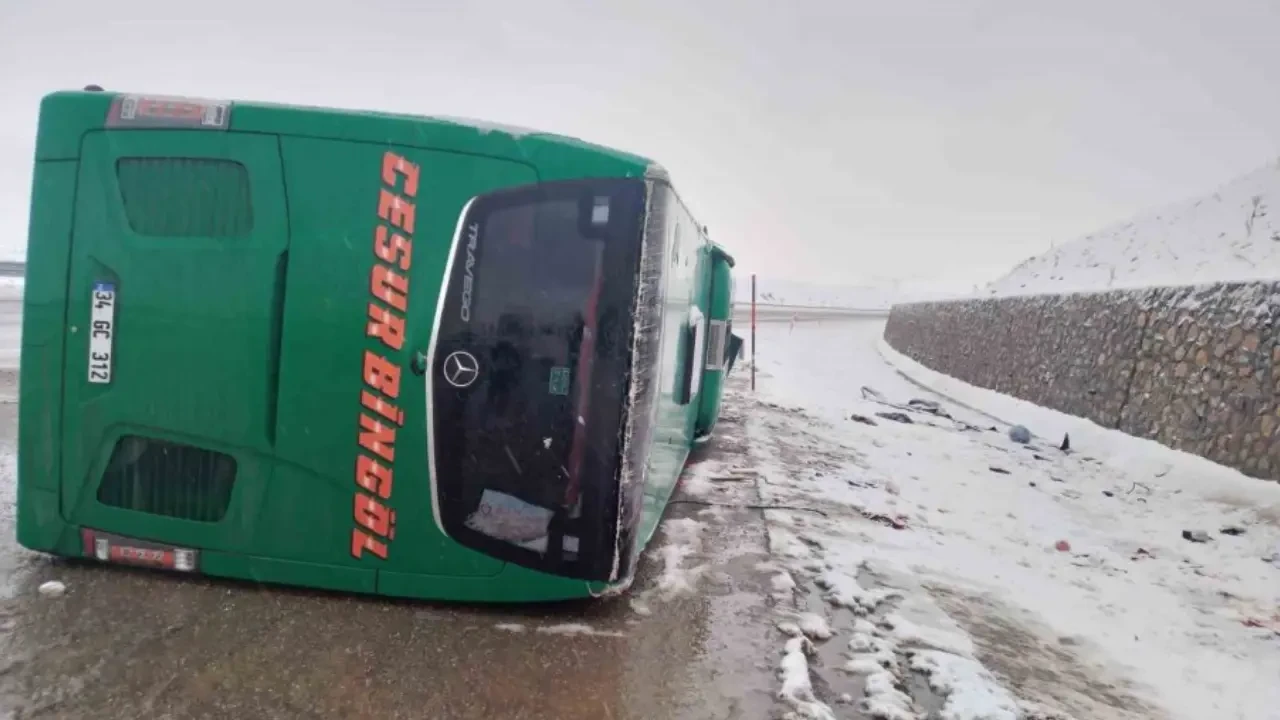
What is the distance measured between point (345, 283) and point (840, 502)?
385 centimetres

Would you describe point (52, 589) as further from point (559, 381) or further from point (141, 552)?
point (559, 381)

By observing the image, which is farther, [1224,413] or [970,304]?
[970,304]

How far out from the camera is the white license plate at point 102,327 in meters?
2.82

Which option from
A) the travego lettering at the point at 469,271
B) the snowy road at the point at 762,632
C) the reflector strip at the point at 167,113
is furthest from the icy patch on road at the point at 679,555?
the reflector strip at the point at 167,113

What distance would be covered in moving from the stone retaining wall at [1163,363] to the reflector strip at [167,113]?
7.93 meters

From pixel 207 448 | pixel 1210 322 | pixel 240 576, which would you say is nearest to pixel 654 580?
pixel 240 576

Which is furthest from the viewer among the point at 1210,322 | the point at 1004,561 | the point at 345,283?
the point at 1210,322

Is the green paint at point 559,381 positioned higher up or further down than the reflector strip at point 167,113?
further down

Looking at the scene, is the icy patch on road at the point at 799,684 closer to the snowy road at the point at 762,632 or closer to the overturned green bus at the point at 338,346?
the snowy road at the point at 762,632

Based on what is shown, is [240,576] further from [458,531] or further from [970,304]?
[970,304]

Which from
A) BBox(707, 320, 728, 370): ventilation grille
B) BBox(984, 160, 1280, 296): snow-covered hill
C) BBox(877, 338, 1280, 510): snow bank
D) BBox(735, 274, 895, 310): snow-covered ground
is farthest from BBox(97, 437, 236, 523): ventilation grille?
BBox(735, 274, 895, 310): snow-covered ground

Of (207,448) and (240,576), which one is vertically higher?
(207,448)

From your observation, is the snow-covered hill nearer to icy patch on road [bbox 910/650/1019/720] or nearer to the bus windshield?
icy patch on road [bbox 910/650/1019/720]

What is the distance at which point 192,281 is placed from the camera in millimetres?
2793
